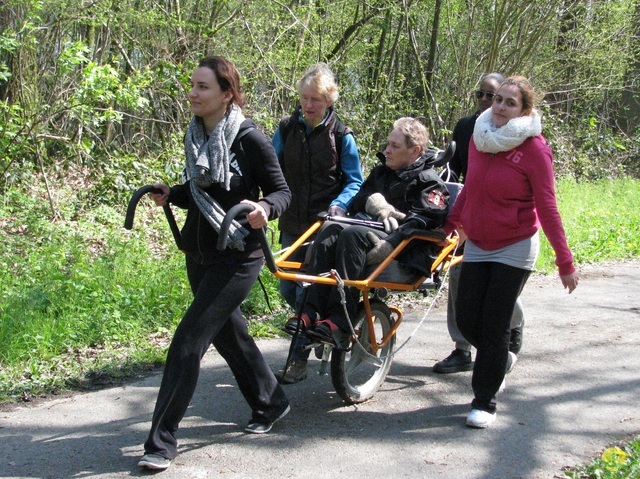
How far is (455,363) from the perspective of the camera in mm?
6031

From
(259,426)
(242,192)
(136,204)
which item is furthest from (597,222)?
(136,204)

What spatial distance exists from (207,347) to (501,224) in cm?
189

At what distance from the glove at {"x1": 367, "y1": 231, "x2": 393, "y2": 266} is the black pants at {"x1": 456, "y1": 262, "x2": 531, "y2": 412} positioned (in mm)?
503

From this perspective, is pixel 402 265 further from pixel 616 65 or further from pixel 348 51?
pixel 616 65

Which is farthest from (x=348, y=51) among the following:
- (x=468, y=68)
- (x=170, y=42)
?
(x=170, y=42)

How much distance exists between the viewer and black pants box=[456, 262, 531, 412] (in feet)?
15.7

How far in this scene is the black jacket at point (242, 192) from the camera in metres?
4.34

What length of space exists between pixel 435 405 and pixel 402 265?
1.02 metres

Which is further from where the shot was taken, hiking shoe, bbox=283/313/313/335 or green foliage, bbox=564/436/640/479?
hiking shoe, bbox=283/313/313/335

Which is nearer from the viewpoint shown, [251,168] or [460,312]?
[251,168]

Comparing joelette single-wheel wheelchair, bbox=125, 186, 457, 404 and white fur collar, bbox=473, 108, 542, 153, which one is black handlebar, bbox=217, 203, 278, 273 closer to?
joelette single-wheel wheelchair, bbox=125, 186, 457, 404

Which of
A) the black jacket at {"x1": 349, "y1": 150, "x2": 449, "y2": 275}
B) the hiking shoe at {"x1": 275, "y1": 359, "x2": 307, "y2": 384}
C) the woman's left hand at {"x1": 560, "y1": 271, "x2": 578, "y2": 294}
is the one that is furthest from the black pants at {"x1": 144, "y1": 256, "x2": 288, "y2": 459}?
the woman's left hand at {"x1": 560, "y1": 271, "x2": 578, "y2": 294}

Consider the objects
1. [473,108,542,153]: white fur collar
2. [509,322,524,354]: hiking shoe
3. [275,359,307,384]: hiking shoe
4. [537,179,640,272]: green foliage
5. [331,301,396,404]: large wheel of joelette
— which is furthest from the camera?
[537,179,640,272]: green foliage

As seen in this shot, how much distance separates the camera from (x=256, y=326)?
6883mm
